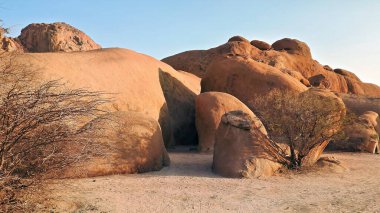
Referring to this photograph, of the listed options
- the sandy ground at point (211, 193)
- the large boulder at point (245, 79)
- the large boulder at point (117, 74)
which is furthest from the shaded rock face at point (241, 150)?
the large boulder at point (245, 79)

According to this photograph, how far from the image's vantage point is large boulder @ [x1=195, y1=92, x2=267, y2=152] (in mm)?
13016

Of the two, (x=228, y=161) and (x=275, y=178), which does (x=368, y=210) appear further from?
(x=228, y=161)

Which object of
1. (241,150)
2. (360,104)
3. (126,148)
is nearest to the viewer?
(126,148)

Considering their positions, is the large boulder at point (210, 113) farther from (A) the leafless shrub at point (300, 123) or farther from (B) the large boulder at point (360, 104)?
(B) the large boulder at point (360, 104)

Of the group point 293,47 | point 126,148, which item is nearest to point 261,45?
point 293,47

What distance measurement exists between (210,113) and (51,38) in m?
15.0

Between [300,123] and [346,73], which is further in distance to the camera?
[346,73]

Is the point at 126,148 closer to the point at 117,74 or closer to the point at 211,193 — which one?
the point at 211,193

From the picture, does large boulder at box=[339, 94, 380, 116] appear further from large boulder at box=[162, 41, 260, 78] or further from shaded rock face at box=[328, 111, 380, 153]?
large boulder at box=[162, 41, 260, 78]

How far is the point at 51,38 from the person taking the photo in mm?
24641

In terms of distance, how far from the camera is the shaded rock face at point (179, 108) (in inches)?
576

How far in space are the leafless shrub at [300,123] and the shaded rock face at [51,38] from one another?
56.4 feet

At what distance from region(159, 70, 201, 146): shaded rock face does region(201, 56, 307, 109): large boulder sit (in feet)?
5.92

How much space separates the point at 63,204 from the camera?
599 cm
